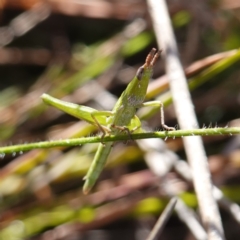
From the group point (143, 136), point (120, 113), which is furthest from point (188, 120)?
point (143, 136)

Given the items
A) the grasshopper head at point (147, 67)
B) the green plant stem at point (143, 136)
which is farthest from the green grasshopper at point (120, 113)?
the green plant stem at point (143, 136)

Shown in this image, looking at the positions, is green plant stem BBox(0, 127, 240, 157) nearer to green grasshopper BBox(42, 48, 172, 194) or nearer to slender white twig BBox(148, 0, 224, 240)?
green grasshopper BBox(42, 48, 172, 194)

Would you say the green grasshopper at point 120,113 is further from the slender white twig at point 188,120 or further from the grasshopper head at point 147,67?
the slender white twig at point 188,120

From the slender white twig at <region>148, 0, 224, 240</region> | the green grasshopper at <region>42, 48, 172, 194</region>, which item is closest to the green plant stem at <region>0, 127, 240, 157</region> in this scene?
the green grasshopper at <region>42, 48, 172, 194</region>

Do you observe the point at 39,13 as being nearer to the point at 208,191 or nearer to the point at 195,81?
the point at 195,81

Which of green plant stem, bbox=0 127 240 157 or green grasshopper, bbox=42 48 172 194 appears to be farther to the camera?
green grasshopper, bbox=42 48 172 194

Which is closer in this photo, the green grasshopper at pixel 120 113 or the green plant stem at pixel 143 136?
the green plant stem at pixel 143 136

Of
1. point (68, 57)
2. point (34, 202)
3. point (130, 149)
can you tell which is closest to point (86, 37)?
point (68, 57)
